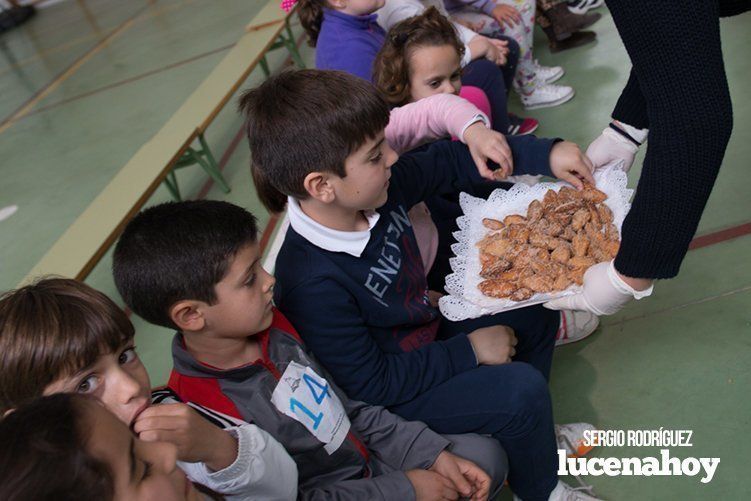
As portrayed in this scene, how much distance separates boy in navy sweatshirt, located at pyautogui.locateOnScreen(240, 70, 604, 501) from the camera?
1283mm

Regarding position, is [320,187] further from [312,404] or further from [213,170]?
[213,170]

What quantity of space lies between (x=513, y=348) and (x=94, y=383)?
94 centimetres

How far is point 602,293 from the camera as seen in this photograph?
1.21 meters

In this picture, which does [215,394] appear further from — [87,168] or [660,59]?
[87,168]

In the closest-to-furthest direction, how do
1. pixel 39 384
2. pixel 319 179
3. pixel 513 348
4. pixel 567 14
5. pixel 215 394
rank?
pixel 39 384
pixel 215 394
pixel 319 179
pixel 513 348
pixel 567 14

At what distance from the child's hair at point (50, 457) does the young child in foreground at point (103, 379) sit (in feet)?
0.73

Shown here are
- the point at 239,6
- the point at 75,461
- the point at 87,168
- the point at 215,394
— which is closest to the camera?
Result: the point at 75,461

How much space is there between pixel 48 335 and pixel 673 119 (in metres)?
1.11

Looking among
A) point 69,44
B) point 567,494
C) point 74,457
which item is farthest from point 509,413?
point 69,44

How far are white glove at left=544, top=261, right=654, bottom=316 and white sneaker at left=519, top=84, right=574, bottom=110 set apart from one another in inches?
78.6

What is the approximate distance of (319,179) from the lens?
4.27 feet

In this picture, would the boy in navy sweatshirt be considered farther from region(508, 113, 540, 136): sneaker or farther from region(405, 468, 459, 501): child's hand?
region(508, 113, 540, 136): sneaker

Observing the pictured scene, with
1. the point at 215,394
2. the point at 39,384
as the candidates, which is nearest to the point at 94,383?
the point at 39,384

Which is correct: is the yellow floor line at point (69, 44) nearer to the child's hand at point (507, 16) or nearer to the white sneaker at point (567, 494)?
the child's hand at point (507, 16)
